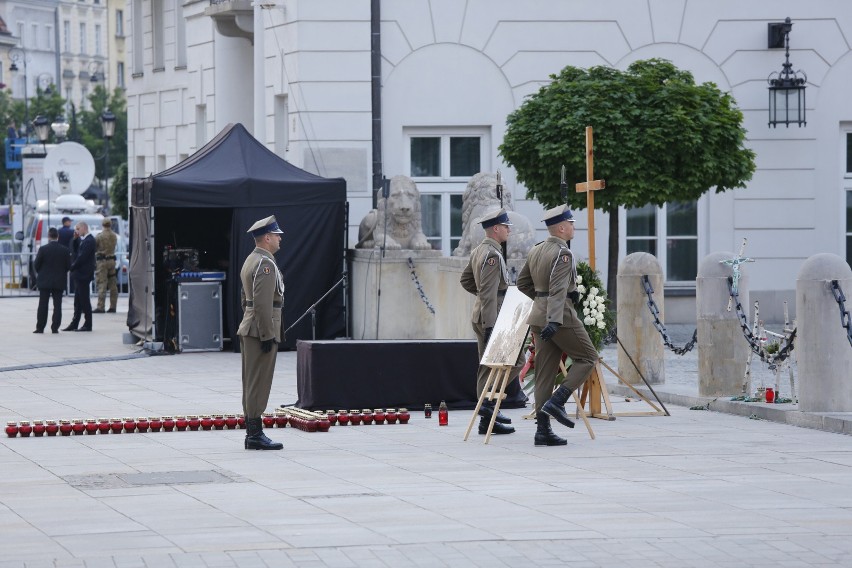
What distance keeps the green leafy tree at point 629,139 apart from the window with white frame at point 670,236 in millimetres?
3973

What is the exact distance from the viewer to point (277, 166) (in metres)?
23.5

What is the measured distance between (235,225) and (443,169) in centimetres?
488

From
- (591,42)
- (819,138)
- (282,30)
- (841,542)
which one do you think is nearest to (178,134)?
(282,30)

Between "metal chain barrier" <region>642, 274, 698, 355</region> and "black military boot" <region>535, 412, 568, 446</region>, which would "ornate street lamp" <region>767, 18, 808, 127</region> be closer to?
"metal chain barrier" <region>642, 274, 698, 355</region>

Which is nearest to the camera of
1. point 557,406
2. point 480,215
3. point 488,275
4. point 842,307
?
point 557,406

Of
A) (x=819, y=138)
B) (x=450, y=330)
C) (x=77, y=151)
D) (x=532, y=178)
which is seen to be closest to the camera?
(x=450, y=330)

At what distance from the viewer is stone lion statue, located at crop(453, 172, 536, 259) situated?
19.8 m

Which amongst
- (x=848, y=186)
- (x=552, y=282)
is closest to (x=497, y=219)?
(x=552, y=282)

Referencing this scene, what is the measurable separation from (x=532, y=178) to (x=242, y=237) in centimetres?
389

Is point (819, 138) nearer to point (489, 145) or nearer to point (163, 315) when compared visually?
point (489, 145)

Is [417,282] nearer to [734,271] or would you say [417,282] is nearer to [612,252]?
[612,252]

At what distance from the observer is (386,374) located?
51.5 ft

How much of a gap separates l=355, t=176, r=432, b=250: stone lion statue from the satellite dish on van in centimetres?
2488

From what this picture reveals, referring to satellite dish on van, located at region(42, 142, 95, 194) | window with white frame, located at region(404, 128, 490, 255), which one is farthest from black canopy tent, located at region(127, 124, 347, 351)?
satellite dish on van, located at region(42, 142, 95, 194)
